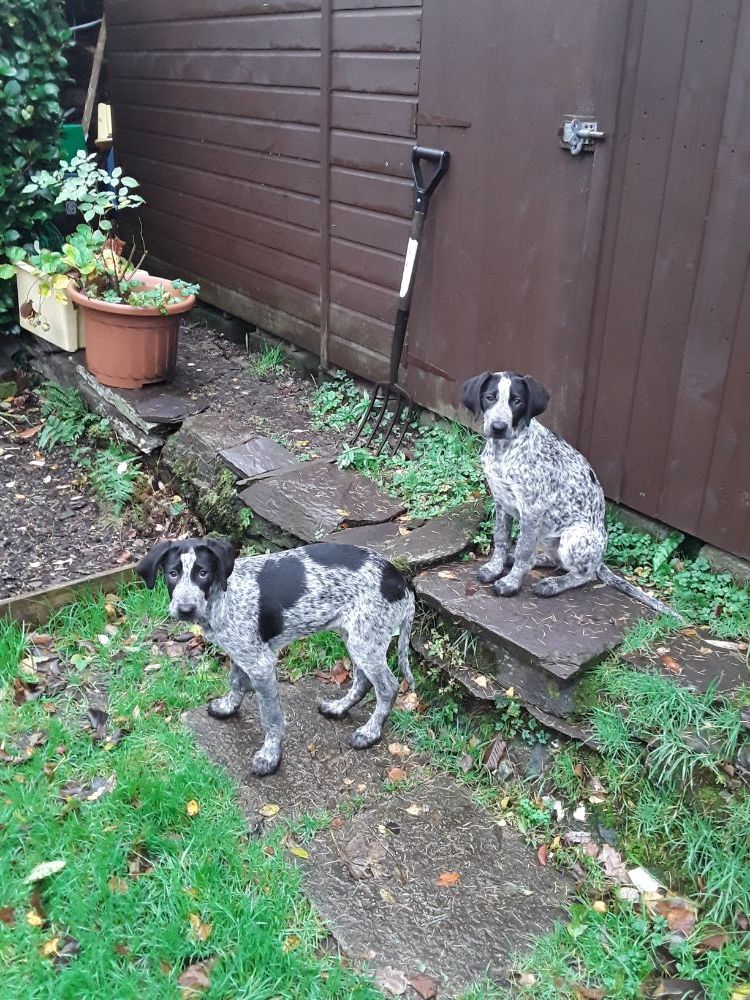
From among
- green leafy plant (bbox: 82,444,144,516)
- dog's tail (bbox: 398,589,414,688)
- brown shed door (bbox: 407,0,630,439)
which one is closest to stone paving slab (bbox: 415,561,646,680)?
dog's tail (bbox: 398,589,414,688)

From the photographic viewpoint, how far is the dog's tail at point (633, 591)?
3.67m

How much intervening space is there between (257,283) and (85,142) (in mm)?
2928

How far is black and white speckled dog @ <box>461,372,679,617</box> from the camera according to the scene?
12.1 ft

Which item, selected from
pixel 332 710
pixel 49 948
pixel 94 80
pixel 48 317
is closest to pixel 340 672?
pixel 332 710

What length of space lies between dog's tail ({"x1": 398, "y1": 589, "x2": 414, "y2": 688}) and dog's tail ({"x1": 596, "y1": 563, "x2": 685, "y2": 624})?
3.04 ft

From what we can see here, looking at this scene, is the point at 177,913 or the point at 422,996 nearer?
the point at 422,996

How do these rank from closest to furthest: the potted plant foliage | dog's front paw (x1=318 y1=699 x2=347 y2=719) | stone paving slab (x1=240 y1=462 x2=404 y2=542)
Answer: dog's front paw (x1=318 y1=699 x2=347 y2=719) < stone paving slab (x1=240 y1=462 x2=404 y2=542) < the potted plant foliage

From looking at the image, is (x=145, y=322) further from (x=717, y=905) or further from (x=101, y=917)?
(x=717, y=905)

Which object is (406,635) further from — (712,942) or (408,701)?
(712,942)

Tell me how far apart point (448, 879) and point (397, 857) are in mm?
197

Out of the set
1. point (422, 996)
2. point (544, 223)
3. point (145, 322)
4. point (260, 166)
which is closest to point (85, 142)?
point (260, 166)

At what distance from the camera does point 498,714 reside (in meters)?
3.54

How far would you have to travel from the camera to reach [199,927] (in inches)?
108

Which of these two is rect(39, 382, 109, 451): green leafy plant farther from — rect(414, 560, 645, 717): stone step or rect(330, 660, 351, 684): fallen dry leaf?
rect(414, 560, 645, 717): stone step
